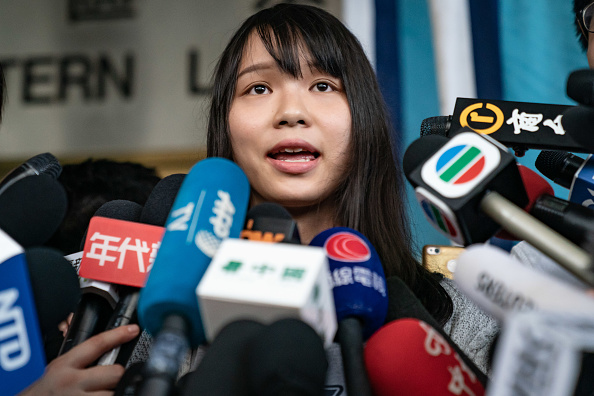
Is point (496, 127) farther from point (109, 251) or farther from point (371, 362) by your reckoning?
point (109, 251)

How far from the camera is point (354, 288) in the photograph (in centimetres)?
57

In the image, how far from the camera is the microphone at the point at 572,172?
645 millimetres

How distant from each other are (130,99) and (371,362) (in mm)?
2406

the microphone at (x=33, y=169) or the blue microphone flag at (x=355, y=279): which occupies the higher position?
the microphone at (x=33, y=169)

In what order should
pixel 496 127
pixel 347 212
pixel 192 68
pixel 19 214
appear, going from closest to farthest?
pixel 19 214 < pixel 496 127 < pixel 347 212 < pixel 192 68

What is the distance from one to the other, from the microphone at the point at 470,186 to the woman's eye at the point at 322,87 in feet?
1.48

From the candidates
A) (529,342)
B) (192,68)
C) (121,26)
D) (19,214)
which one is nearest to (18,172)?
(19,214)

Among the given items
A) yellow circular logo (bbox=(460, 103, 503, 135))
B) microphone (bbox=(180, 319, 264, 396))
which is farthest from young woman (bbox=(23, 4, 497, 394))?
microphone (bbox=(180, 319, 264, 396))

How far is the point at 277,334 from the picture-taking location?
0.41 meters

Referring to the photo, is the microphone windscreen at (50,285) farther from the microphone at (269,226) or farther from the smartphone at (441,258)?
the smartphone at (441,258)

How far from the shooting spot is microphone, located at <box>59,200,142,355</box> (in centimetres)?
70

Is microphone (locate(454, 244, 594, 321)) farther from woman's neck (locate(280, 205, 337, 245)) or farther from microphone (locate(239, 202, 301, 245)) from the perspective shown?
woman's neck (locate(280, 205, 337, 245))

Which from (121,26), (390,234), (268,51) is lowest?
(390,234)

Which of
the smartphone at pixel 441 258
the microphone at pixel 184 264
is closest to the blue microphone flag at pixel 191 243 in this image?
the microphone at pixel 184 264
